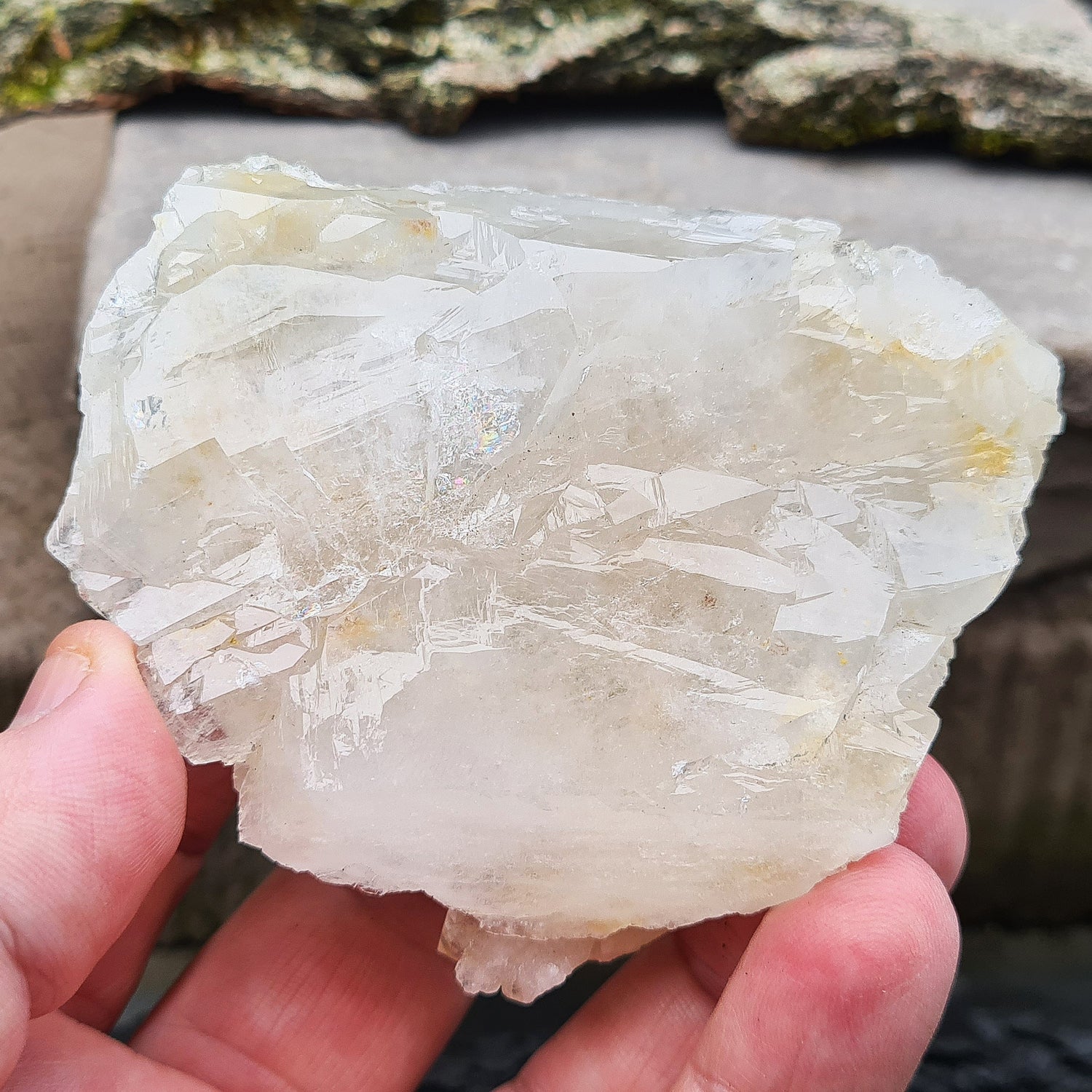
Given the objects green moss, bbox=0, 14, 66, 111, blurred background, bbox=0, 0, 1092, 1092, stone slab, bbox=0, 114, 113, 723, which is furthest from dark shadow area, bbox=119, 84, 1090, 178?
stone slab, bbox=0, 114, 113, 723

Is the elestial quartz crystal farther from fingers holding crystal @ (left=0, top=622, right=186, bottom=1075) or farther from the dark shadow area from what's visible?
the dark shadow area

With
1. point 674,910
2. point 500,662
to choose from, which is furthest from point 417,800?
point 674,910

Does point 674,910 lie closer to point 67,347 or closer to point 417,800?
point 417,800

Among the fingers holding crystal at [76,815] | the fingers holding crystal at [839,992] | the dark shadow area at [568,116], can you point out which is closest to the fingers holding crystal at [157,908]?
the fingers holding crystal at [76,815]

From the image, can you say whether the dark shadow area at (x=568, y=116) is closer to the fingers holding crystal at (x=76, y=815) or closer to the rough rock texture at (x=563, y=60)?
the rough rock texture at (x=563, y=60)

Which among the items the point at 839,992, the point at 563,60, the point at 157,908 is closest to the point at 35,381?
the point at 157,908

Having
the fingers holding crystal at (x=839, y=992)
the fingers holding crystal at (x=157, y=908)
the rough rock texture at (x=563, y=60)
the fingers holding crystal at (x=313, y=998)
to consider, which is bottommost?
the fingers holding crystal at (x=313, y=998)

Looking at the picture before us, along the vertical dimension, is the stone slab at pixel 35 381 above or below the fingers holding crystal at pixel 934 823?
above

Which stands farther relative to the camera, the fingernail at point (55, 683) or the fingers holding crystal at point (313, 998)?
the fingers holding crystal at point (313, 998)
